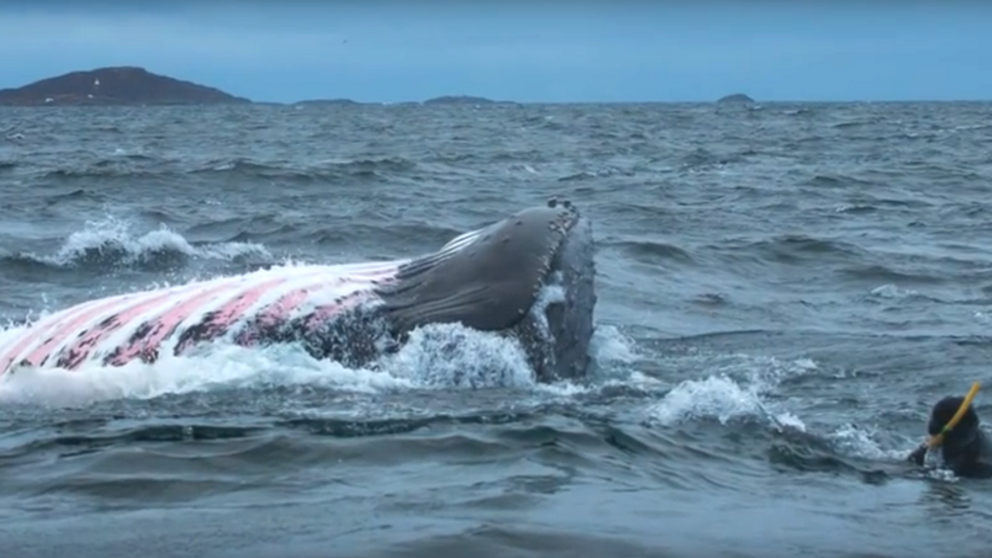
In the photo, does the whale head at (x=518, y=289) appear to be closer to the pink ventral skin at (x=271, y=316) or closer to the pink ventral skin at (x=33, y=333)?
the pink ventral skin at (x=271, y=316)

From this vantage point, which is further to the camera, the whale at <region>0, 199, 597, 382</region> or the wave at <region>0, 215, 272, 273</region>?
the wave at <region>0, 215, 272, 273</region>

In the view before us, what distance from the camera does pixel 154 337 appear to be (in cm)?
849

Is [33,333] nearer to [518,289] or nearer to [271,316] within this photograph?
[271,316]

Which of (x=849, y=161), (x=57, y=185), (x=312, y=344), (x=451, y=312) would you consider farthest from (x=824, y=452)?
(x=849, y=161)

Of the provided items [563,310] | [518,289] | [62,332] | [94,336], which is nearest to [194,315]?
[94,336]

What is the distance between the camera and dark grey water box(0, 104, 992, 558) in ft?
19.0

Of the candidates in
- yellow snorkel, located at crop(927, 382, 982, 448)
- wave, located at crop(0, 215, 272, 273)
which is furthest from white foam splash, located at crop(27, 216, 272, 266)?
yellow snorkel, located at crop(927, 382, 982, 448)

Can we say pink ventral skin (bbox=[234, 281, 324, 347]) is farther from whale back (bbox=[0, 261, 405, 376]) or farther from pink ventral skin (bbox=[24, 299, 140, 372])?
pink ventral skin (bbox=[24, 299, 140, 372])

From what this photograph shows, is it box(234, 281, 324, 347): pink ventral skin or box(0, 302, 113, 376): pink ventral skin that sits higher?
box(234, 281, 324, 347): pink ventral skin

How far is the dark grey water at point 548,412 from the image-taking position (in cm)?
580

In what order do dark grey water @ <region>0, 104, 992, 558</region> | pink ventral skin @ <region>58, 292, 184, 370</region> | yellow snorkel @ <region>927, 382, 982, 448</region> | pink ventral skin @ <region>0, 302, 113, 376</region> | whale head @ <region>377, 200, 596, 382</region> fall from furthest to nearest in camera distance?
1. pink ventral skin @ <region>0, 302, 113, 376</region>
2. pink ventral skin @ <region>58, 292, 184, 370</region>
3. whale head @ <region>377, 200, 596, 382</region>
4. yellow snorkel @ <region>927, 382, 982, 448</region>
5. dark grey water @ <region>0, 104, 992, 558</region>

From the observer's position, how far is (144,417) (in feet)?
25.4

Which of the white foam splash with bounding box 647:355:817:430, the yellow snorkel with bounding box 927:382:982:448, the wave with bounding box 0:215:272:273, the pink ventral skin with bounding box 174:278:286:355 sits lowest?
the wave with bounding box 0:215:272:273

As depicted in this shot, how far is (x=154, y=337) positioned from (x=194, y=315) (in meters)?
0.23
